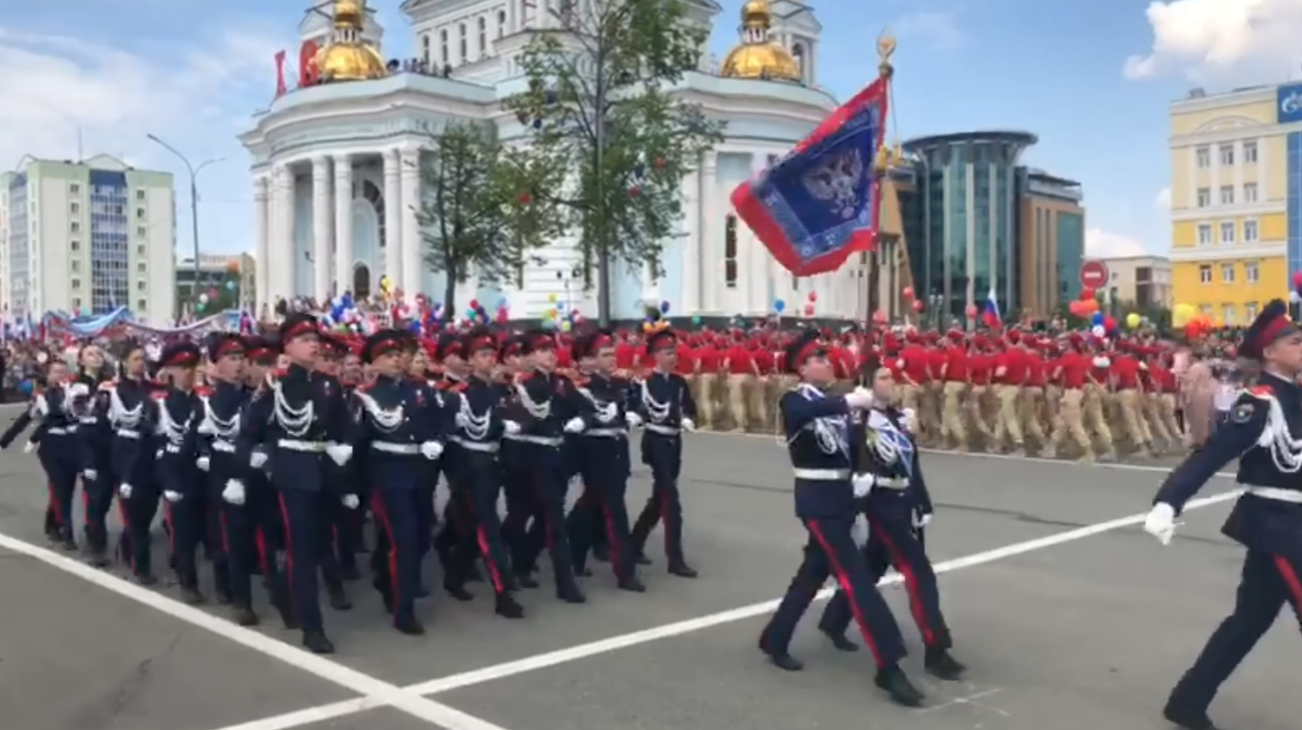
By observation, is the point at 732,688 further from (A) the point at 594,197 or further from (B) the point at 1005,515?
(A) the point at 594,197

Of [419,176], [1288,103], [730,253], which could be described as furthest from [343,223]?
[1288,103]

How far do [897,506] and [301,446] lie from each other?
3517 mm

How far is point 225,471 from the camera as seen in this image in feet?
28.1

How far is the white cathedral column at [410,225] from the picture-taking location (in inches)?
2158

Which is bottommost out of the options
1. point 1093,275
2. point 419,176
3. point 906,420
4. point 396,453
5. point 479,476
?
point 479,476

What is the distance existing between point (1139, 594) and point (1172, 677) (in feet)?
6.79

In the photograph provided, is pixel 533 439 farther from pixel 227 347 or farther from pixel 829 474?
pixel 829 474

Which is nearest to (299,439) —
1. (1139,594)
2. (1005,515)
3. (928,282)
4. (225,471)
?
(225,471)

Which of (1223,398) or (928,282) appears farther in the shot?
(928,282)

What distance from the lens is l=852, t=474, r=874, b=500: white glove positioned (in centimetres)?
664

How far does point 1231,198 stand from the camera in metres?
68.2

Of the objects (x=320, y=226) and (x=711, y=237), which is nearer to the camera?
(x=711, y=237)

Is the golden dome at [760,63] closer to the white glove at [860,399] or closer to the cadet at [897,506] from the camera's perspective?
the cadet at [897,506]

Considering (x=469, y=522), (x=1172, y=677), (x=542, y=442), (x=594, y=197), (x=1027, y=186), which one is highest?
(x=1027, y=186)
